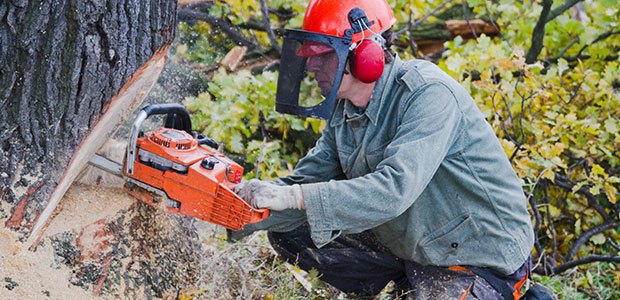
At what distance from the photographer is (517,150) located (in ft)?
14.2

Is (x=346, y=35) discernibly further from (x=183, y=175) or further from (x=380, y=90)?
(x=183, y=175)

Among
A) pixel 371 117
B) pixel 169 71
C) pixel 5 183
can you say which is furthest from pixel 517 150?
pixel 5 183

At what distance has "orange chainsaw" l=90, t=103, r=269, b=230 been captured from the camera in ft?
8.45

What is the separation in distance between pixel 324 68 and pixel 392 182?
0.60m

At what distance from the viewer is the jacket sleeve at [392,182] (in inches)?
100

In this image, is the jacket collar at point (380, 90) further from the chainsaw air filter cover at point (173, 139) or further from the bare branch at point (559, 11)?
the bare branch at point (559, 11)

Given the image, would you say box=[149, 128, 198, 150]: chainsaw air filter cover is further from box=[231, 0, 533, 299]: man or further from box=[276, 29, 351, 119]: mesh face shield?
box=[276, 29, 351, 119]: mesh face shield

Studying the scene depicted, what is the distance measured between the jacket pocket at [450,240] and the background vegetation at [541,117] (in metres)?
0.80

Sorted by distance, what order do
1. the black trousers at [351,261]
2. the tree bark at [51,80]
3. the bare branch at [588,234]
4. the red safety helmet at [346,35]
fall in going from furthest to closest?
the bare branch at [588,234] → the black trousers at [351,261] → the red safety helmet at [346,35] → the tree bark at [51,80]

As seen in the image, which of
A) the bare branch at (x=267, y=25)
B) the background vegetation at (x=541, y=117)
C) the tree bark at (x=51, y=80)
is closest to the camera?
the tree bark at (x=51, y=80)

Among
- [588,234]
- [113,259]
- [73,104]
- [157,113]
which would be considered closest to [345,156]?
[157,113]

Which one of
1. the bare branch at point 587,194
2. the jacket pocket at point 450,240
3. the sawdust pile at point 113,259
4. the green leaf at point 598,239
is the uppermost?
the jacket pocket at point 450,240

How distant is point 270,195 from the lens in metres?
2.55

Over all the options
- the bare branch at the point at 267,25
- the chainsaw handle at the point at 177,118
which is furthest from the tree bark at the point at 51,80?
the bare branch at the point at 267,25
